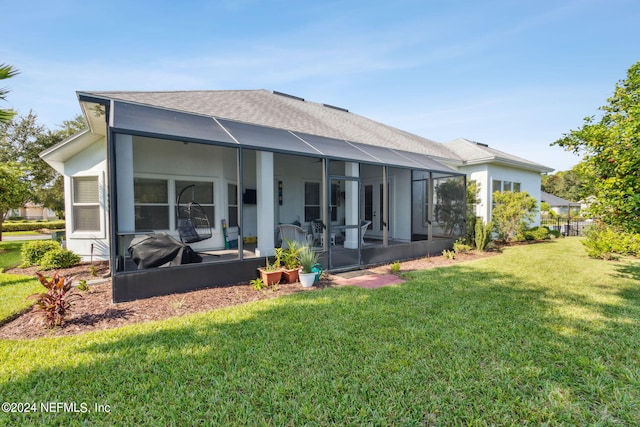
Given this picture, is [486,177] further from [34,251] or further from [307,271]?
[34,251]

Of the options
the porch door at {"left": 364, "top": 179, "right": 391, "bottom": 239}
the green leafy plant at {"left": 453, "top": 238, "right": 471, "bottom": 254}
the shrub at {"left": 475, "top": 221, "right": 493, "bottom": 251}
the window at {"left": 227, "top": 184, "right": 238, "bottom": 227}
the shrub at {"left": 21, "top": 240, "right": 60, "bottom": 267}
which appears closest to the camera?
the shrub at {"left": 21, "top": 240, "right": 60, "bottom": 267}

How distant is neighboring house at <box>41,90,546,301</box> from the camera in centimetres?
564

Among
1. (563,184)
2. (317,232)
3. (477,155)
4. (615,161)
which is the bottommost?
(317,232)

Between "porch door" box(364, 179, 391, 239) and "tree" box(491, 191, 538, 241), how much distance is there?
474cm

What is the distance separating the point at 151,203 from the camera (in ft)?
26.0

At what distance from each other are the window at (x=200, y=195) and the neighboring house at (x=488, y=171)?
10.0m

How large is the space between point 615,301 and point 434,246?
15.9 ft

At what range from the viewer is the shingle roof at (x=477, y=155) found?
12797 mm

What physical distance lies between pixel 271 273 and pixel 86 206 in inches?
284

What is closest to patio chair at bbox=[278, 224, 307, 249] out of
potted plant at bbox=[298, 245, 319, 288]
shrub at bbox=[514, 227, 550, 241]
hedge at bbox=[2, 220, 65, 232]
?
potted plant at bbox=[298, 245, 319, 288]

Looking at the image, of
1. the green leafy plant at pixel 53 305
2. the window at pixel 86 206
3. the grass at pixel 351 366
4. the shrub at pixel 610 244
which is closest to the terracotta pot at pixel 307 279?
the grass at pixel 351 366

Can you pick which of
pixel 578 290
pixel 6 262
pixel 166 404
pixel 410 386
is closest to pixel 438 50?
pixel 578 290

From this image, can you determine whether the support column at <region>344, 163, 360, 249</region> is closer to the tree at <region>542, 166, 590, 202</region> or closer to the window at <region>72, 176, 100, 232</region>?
the window at <region>72, 176, 100, 232</region>

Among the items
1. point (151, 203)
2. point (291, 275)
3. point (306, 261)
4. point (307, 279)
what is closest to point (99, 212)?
point (151, 203)
